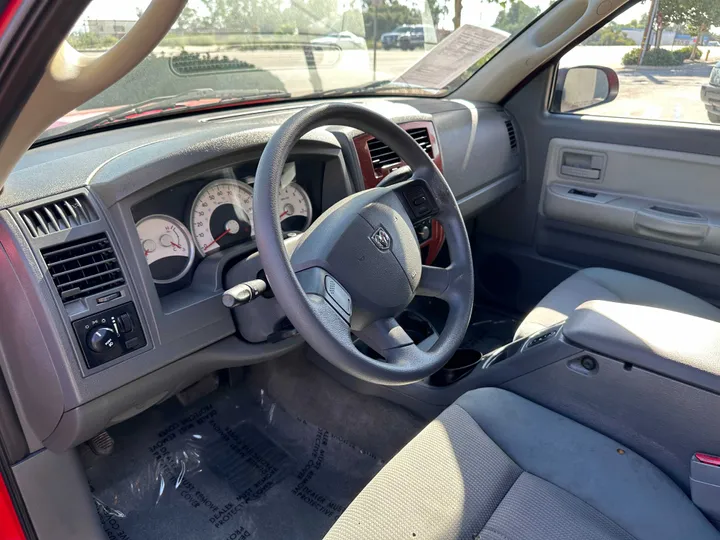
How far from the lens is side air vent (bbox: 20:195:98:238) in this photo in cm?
112

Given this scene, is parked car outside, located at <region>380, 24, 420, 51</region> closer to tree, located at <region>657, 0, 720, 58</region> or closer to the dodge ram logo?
tree, located at <region>657, 0, 720, 58</region>

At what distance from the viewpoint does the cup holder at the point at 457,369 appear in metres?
1.70

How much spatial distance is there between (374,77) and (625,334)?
1.42 m

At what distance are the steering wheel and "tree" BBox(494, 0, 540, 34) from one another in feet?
3.52

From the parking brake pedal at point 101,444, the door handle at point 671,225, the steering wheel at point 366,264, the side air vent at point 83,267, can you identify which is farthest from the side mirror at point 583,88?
the parking brake pedal at point 101,444

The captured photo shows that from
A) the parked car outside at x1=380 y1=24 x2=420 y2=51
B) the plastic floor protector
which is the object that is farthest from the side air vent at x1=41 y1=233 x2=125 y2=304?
the parked car outside at x1=380 y1=24 x2=420 y2=51

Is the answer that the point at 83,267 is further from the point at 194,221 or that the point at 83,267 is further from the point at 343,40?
the point at 343,40

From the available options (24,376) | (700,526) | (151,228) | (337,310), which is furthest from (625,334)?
(24,376)

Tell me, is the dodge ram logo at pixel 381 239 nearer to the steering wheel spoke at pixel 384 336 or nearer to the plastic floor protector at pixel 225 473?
the steering wheel spoke at pixel 384 336

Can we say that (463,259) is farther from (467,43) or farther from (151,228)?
(467,43)

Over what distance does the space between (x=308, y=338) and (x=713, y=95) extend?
1888 mm

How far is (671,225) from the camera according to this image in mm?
2148

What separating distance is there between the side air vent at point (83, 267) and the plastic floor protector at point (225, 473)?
30.8 inches

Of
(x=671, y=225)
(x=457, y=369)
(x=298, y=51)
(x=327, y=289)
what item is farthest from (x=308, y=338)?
(x=671, y=225)
